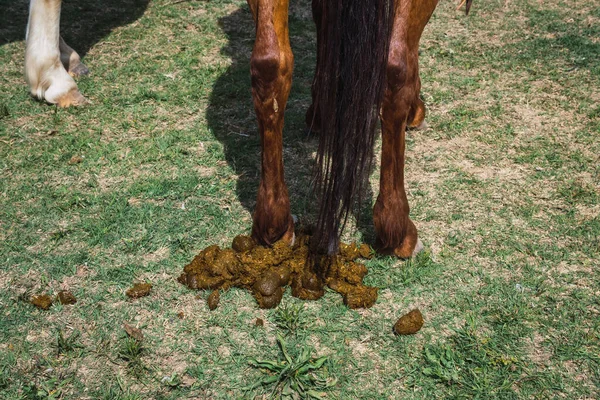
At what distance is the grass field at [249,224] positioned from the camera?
2666 mm

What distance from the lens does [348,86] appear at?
8.79 feet

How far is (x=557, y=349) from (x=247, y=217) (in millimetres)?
1739

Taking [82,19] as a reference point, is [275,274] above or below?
below

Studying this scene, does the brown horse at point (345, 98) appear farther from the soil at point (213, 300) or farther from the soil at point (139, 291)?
the soil at point (139, 291)

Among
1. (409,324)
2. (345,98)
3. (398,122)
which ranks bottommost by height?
(409,324)

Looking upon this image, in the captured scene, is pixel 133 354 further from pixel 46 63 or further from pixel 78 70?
pixel 78 70

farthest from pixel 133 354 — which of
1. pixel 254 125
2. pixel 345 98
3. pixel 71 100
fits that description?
pixel 71 100

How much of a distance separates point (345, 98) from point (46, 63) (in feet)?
9.89

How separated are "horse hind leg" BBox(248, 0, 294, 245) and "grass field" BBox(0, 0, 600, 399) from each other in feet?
1.22

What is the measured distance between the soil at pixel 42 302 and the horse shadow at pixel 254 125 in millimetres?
1179

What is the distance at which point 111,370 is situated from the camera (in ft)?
8.71

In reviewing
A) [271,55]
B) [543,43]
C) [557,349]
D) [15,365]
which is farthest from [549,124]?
[15,365]

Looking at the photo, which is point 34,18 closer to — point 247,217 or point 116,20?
point 116,20

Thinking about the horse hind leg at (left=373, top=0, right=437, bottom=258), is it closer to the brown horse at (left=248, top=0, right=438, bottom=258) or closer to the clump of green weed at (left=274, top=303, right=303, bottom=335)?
the brown horse at (left=248, top=0, right=438, bottom=258)
